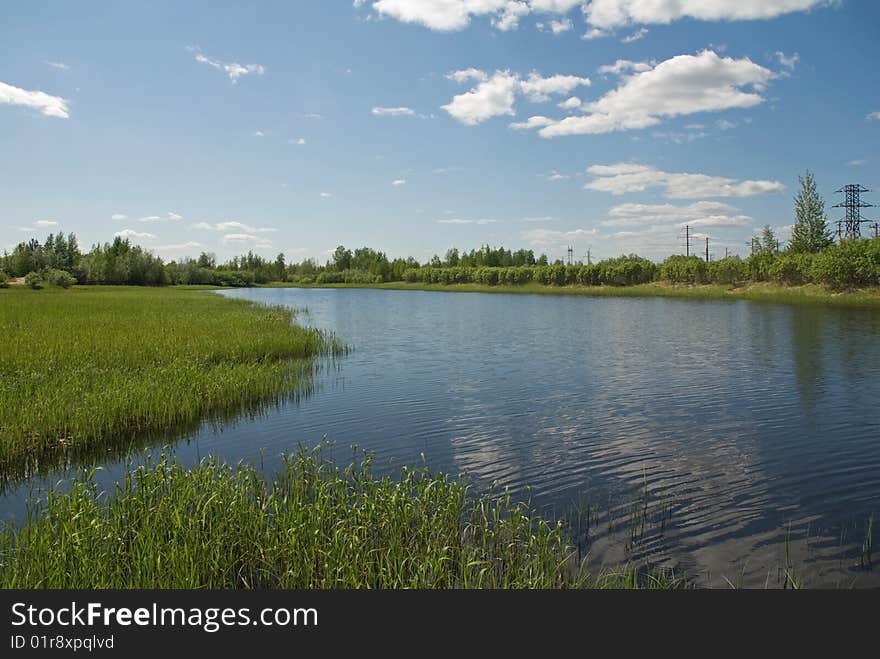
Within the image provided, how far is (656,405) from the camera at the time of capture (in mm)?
16719

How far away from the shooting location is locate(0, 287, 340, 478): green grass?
12148mm

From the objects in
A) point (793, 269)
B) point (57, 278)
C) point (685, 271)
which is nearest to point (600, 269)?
point (685, 271)

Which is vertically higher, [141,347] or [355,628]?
[141,347]

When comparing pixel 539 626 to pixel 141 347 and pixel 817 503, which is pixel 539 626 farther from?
pixel 141 347

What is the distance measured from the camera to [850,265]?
62688 millimetres

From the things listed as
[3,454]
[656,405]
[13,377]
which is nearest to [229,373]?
[13,377]

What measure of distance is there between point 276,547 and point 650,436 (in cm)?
992

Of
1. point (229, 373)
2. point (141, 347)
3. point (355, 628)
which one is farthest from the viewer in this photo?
point (141, 347)

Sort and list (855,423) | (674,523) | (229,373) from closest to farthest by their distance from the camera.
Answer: (674,523), (855,423), (229,373)

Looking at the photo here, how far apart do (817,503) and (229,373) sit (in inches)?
635

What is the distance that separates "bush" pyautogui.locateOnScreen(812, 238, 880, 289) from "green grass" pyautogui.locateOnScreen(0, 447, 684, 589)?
7067 centimetres

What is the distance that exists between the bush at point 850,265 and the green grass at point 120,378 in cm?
6297

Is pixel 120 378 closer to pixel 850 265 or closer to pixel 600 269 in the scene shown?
pixel 850 265

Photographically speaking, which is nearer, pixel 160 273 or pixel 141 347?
pixel 141 347
